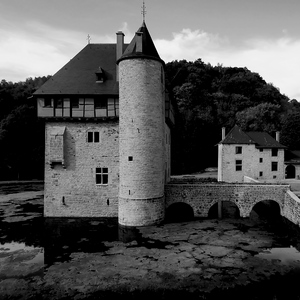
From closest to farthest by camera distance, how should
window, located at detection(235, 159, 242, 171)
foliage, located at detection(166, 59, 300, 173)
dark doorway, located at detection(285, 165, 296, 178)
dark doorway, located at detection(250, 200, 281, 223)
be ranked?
1. dark doorway, located at detection(250, 200, 281, 223)
2. window, located at detection(235, 159, 242, 171)
3. dark doorway, located at detection(285, 165, 296, 178)
4. foliage, located at detection(166, 59, 300, 173)

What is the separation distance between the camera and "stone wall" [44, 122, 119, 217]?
63.5 ft

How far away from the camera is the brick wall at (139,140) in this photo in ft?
56.1

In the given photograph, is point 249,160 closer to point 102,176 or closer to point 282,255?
point 102,176

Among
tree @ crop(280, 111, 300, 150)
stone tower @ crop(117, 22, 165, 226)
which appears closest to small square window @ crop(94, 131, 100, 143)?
stone tower @ crop(117, 22, 165, 226)

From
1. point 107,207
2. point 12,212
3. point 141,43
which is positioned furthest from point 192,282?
point 12,212

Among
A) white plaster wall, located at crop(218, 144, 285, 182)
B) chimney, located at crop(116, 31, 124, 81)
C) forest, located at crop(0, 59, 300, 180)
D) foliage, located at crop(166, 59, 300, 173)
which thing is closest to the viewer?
chimney, located at crop(116, 31, 124, 81)

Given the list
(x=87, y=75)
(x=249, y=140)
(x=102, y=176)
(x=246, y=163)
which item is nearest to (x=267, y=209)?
(x=246, y=163)

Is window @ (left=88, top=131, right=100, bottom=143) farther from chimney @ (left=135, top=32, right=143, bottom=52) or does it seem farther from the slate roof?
the slate roof

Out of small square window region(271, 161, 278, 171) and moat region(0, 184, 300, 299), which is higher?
small square window region(271, 161, 278, 171)

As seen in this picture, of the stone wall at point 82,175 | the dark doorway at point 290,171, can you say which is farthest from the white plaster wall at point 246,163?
the stone wall at point 82,175

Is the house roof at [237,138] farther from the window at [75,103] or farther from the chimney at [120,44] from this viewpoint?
the window at [75,103]

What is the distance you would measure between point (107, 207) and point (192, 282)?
1006 cm

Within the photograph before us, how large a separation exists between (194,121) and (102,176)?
28906 mm

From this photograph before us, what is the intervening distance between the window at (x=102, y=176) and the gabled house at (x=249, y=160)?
15034 millimetres
